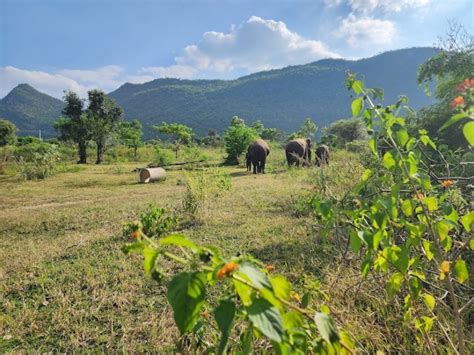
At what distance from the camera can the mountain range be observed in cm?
12025

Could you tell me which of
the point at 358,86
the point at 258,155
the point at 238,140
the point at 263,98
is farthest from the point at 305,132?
the point at 263,98

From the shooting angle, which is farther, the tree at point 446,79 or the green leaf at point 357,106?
the tree at point 446,79

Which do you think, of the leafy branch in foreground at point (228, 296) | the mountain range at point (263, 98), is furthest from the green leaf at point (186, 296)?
the mountain range at point (263, 98)

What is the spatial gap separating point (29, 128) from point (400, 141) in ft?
458

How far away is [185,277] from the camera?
641 mm

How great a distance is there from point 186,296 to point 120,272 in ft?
10.9

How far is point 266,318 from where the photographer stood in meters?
0.59

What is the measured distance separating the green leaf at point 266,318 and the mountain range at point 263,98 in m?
107

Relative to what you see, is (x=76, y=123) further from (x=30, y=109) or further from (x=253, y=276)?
(x=30, y=109)

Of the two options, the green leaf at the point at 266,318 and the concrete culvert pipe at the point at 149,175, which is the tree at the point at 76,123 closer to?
the concrete culvert pipe at the point at 149,175

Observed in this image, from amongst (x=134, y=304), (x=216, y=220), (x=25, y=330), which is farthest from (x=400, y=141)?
(x=216, y=220)

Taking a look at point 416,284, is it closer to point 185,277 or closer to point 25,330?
point 185,277

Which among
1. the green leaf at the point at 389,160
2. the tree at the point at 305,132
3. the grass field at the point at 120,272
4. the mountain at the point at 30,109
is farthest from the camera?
the mountain at the point at 30,109

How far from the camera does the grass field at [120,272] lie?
2.31 m
